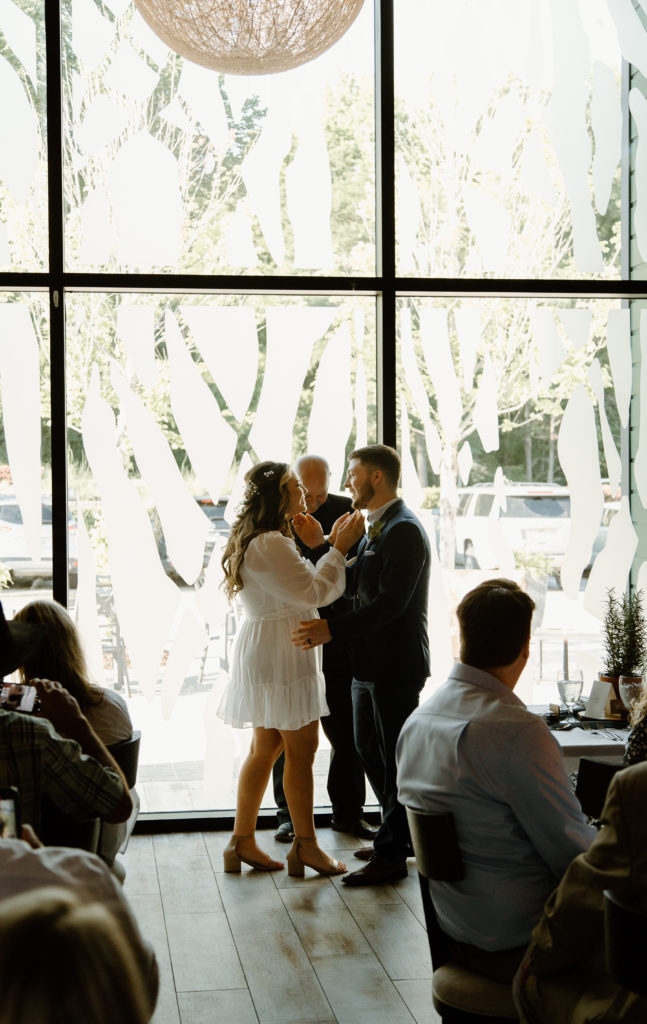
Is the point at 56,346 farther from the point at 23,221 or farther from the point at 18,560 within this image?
the point at 18,560

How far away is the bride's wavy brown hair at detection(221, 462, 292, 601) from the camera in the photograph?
4.21 meters

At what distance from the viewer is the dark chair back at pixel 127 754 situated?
3.21m

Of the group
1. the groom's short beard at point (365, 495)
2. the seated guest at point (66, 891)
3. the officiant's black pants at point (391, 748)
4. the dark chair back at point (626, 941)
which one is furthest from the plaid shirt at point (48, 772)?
the groom's short beard at point (365, 495)

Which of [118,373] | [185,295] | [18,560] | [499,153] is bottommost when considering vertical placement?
[18,560]

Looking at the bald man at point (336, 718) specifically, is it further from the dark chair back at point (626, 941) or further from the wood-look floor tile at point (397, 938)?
the dark chair back at point (626, 941)

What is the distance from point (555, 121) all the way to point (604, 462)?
1.65 meters

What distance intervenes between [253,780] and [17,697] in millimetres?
1812

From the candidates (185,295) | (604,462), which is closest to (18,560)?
(185,295)

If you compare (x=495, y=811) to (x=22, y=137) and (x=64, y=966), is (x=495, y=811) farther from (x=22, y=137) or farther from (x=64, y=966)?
(x=22, y=137)

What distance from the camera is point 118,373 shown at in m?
4.91

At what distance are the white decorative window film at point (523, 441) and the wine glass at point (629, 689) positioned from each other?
1.38m

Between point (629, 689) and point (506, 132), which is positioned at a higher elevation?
point (506, 132)

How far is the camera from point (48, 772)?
2.52 metres

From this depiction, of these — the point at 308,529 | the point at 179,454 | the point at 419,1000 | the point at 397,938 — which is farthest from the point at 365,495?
the point at 419,1000
